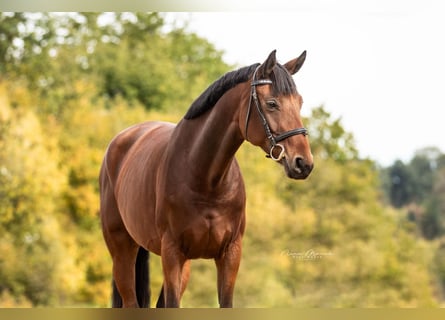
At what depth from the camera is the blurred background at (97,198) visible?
94.2 ft

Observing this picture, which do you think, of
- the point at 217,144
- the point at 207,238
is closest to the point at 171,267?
the point at 207,238

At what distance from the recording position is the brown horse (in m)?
4.59

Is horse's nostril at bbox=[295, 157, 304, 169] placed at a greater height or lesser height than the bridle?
lesser

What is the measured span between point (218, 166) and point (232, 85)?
1.73 ft

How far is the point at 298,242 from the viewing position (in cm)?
3134

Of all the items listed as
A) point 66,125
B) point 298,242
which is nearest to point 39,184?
point 66,125

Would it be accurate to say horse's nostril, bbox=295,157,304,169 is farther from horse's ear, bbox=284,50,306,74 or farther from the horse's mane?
horse's ear, bbox=284,50,306,74

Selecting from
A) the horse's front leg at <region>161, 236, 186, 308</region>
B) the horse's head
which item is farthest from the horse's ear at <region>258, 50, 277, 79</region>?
the horse's front leg at <region>161, 236, 186, 308</region>

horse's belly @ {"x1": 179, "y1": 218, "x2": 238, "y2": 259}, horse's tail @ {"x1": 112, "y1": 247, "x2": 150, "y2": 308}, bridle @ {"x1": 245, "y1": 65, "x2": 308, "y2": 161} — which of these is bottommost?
horse's tail @ {"x1": 112, "y1": 247, "x2": 150, "y2": 308}

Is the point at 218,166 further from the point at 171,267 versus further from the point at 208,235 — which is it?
the point at 171,267

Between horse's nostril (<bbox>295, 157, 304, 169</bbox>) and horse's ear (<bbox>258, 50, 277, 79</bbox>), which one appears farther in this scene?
horse's ear (<bbox>258, 50, 277, 79</bbox>)

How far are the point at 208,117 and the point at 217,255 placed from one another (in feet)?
2.97

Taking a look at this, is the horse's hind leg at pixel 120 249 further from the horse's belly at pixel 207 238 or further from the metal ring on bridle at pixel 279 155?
the metal ring on bridle at pixel 279 155

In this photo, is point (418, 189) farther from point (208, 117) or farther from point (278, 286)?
point (208, 117)
